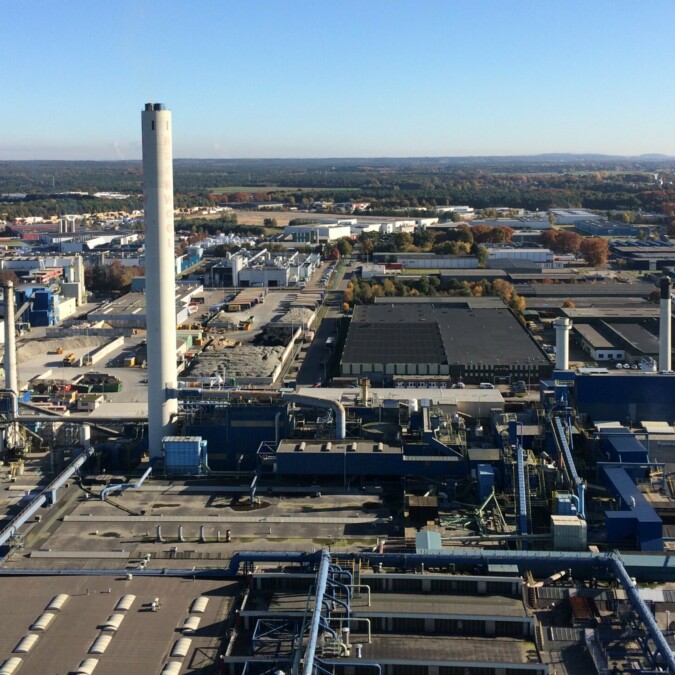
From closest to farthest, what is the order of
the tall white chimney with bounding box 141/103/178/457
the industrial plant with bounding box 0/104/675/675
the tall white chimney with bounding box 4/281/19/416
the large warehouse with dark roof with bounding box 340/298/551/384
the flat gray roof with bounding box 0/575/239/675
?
the flat gray roof with bounding box 0/575/239/675 → the industrial plant with bounding box 0/104/675/675 → the tall white chimney with bounding box 141/103/178/457 → the tall white chimney with bounding box 4/281/19/416 → the large warehouse with dark roof with bounding box 340/298/551/384

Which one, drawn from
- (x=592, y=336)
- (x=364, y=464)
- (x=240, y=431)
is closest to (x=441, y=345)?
(x=592, y=336)

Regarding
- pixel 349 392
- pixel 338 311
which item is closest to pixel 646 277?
pixel 338 311

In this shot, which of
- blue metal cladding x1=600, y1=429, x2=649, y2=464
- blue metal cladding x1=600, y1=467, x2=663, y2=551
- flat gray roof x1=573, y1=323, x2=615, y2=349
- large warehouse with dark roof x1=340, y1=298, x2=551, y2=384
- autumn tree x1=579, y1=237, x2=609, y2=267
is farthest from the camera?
autumn tree x1=579, y1=237, x2=609, y2=267

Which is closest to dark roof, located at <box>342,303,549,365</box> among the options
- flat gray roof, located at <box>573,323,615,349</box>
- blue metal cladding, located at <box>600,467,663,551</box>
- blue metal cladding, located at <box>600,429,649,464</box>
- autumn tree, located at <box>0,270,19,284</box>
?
flat gray roof, located at <box>573,323,615,349</box>

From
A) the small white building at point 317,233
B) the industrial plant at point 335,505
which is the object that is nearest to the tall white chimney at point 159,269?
the industrial plant at point 335,505

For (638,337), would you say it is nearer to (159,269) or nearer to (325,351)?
(325,351)

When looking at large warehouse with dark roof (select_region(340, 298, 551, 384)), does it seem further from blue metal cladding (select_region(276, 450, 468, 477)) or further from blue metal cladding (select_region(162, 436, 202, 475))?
blue metal cladding (select_region(162, 436, 202, 475))

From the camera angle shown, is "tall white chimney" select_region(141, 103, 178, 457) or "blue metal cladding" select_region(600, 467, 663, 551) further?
"tall white chimney" select_region(141, 103, 178, 457)
